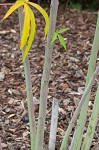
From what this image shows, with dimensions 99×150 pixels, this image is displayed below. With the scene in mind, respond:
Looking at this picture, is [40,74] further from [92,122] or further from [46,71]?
[46,71]

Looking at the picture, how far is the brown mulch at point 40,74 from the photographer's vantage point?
1.81 meters

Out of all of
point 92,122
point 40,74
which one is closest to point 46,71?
point 92,122

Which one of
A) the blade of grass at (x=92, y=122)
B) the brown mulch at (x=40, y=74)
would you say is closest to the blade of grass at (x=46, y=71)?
the blade of grass at (x=92, y=122)

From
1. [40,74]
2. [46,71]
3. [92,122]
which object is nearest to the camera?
[46,71]

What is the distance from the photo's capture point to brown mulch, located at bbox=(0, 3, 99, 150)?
181cm

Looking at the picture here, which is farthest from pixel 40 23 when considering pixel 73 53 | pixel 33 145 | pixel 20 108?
pixel 33 145

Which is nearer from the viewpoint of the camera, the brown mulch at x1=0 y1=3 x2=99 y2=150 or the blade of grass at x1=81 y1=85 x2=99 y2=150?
the blade of grass at x1=81 y1=85 x2=99 y2=150

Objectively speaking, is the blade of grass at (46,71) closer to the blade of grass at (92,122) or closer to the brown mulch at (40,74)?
the blade of grass at (92,122)

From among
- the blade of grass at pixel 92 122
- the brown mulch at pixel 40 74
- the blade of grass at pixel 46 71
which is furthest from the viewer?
the brown mulch at pixel 40 74

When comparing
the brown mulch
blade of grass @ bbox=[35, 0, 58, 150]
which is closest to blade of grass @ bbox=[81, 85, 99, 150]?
blade of grass @ bbox=[35, 0, 58, 150]

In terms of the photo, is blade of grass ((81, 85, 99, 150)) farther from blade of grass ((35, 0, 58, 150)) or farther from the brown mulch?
the brown mulch

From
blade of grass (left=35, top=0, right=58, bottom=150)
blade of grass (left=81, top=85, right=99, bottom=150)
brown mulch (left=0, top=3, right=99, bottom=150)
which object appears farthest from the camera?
brown mulch (left=0, top=3, right=99, bottom=150)

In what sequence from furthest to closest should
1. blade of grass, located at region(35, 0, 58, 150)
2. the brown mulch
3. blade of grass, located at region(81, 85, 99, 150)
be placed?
the brown mulch, blade of grass, located at region(81, 85, 99, 150), blade of grass, located at region(35, 0, 58, 150)

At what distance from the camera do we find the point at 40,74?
90.3 inches
